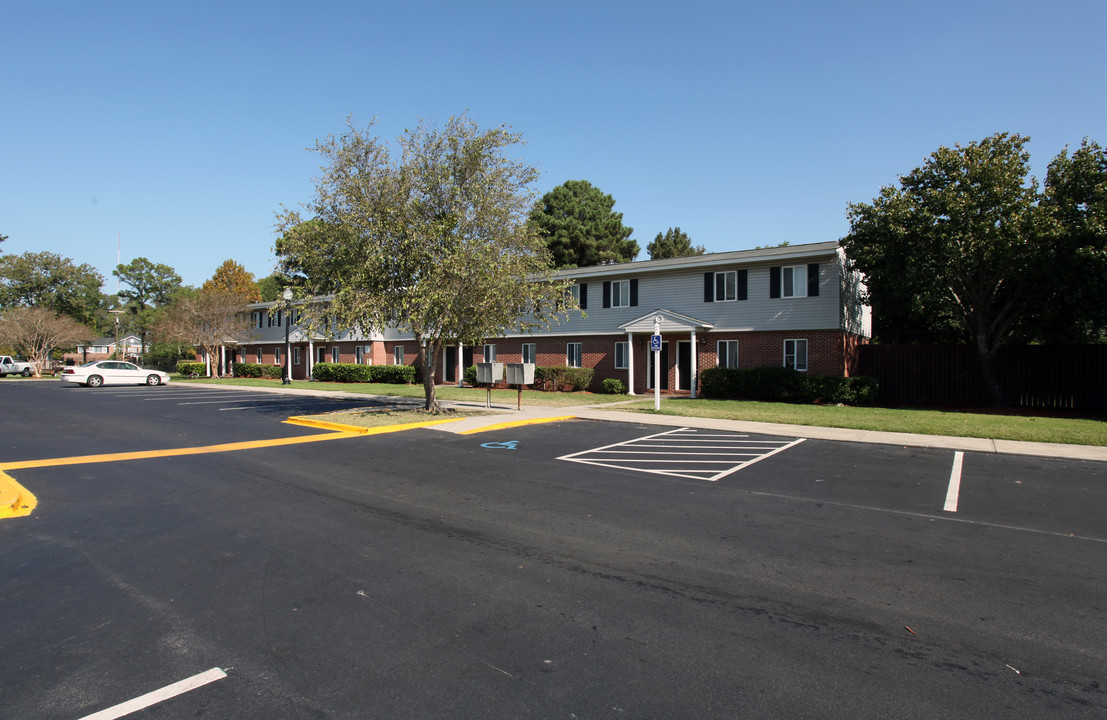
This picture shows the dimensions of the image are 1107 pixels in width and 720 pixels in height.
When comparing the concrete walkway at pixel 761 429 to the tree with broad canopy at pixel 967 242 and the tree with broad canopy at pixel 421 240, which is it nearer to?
the tree with broad canopy at pixel 421 240

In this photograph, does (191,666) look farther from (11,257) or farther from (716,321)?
(11,257)

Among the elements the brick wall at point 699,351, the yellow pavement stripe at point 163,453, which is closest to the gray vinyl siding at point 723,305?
the brick wall at point 699,351

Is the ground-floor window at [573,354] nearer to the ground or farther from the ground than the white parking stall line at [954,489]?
farther from the ground

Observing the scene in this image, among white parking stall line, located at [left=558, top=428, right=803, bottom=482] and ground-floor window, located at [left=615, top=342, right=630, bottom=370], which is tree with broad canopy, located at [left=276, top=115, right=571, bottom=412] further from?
ground-floor window, located at [left=615, top=342, right=630, bottom=370]

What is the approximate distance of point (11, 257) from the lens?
6762cm

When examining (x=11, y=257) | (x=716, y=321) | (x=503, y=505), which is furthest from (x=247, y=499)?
(x=11, y=257)

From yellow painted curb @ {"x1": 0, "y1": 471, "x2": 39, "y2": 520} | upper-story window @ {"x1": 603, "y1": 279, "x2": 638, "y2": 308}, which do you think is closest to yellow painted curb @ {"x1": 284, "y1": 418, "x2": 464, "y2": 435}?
yellow painted curb @ {"x1": 0, "y1": 471, "x2": 39, "y2": 520}

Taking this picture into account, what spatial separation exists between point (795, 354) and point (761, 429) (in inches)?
362

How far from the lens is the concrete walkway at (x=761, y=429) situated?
38.1ft

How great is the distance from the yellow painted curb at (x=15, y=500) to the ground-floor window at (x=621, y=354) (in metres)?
21.3

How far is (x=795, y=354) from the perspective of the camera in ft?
74.2

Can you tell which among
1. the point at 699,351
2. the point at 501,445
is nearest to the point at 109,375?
the point at 501,445

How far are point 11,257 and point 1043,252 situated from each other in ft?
299

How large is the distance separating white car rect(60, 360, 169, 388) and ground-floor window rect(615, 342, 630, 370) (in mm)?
25486
